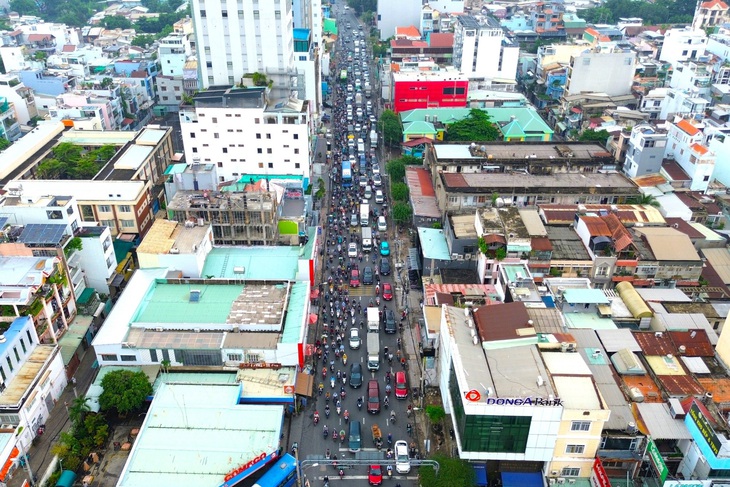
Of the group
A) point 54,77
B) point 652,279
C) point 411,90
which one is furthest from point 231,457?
point 54,77

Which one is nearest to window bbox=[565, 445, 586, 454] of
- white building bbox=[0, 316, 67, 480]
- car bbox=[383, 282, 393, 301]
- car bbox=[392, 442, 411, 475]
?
car bbox=[392, 442, 411, 475]

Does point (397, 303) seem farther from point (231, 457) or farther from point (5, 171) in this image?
point (5, 171)

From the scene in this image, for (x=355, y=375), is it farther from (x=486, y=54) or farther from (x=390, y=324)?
(x=486, y=54)

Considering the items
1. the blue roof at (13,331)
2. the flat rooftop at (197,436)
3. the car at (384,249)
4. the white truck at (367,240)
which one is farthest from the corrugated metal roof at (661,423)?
the blue roof at (13,331)

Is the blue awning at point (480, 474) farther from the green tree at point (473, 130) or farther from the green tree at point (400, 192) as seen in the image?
the green tree at point (473, 130)

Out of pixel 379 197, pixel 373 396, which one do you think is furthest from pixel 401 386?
pixel 379 197

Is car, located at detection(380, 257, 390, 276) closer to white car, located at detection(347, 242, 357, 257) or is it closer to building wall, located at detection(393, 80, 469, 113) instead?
white car, located at detection(347, 242, 357, 257)

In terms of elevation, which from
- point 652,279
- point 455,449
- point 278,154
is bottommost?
point 455,449
